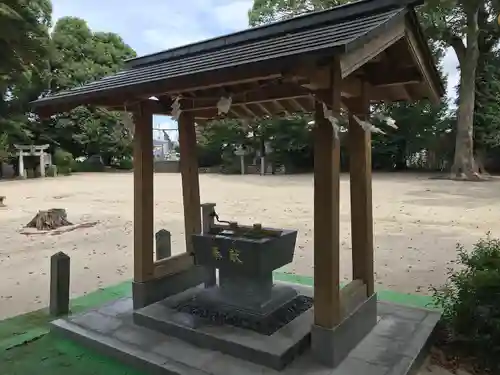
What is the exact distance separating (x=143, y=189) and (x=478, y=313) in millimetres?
2874

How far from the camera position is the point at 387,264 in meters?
5.73

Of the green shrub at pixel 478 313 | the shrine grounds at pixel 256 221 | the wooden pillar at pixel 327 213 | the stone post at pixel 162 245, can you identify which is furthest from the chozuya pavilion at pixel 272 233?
the shrine grounds at pixel 256 221

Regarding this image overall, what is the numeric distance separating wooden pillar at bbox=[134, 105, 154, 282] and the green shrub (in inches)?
105

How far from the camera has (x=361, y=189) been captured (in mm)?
3324

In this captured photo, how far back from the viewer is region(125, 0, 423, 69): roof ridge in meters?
2.88

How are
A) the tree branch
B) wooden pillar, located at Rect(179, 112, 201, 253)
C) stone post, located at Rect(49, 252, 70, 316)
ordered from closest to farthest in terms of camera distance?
stone post, located at Rect(49, 252, 70, 316) < wooden pillar, located at Rect(179, 112, 201, 253) < the tree branch

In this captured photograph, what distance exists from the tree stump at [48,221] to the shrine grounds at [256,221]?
457mm

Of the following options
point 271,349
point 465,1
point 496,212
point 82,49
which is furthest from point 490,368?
point 82,49

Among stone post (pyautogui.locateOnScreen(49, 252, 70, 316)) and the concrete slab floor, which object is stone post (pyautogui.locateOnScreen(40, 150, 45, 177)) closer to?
stone post (pyautogui.locateOnScreen(49, 252, 70, 316))

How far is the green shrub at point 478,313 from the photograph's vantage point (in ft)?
9.29

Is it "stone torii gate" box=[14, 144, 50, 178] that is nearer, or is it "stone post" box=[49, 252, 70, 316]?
"stone post" box=[49, 252, 70, 316]

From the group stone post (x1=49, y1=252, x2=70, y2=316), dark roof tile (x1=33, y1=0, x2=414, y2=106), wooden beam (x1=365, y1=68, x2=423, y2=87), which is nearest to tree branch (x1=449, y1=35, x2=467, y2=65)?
wooden beam (x1=365, y1=68, x2=423, y2=87)

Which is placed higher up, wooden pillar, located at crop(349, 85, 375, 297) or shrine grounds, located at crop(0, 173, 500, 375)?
wooden pillar, located at crop(349, 85, 375, 297)

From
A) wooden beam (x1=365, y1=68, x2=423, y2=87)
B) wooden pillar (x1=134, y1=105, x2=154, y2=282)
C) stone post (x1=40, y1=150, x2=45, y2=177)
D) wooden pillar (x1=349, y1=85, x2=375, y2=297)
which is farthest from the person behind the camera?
stone post (x1=40, y1=150, x2=45, y2=177)
